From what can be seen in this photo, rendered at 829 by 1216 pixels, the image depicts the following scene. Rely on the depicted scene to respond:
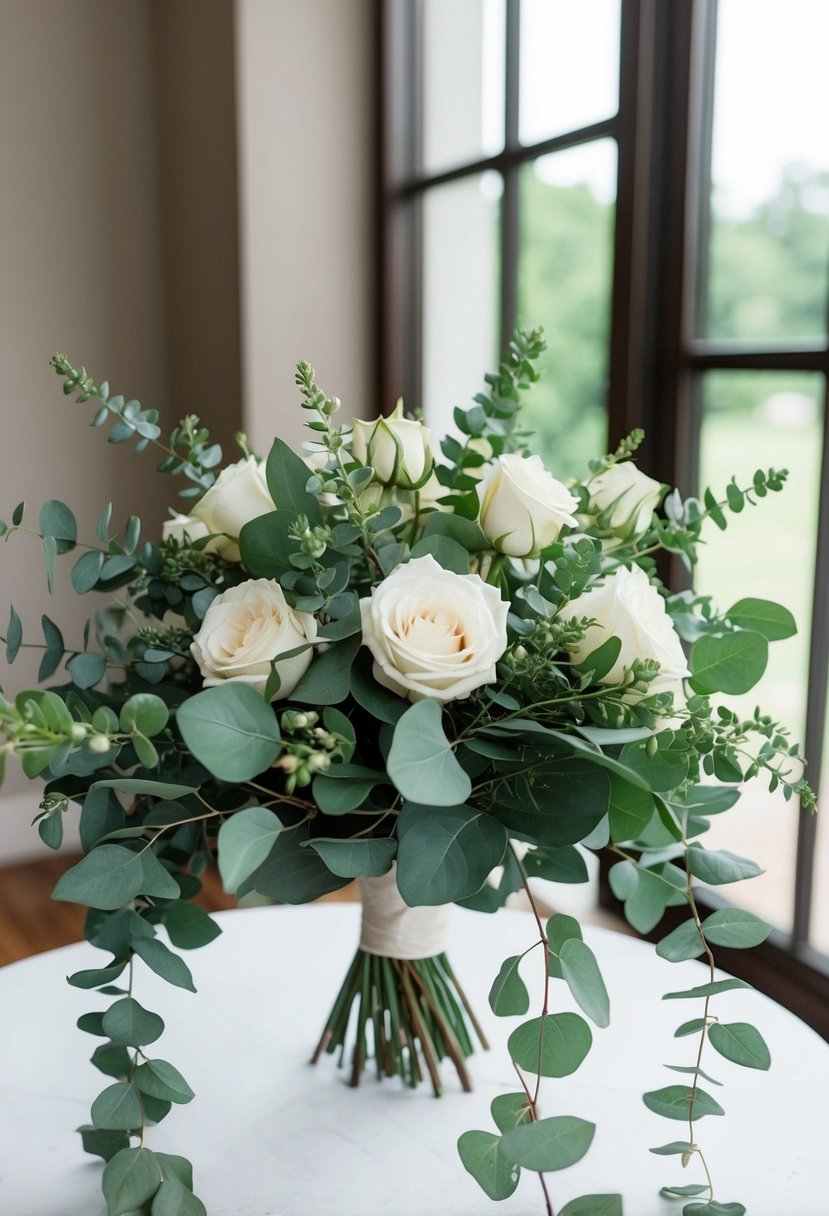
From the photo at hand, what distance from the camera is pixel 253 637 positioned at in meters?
0.65

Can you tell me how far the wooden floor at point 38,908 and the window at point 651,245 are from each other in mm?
1034

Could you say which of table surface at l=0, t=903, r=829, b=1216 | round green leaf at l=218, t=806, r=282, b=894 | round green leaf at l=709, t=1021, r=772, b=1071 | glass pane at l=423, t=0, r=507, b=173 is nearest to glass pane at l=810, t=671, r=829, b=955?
table surface at l=0, t=903, r=829, b=1216

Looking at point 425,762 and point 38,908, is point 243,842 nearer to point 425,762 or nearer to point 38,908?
point 425,762

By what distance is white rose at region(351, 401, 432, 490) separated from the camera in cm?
72

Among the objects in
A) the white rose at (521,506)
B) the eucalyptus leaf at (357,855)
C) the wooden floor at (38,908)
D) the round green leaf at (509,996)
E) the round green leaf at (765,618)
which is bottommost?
the wooden floor at (38,908)

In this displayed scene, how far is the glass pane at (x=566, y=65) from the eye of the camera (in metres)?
1.71

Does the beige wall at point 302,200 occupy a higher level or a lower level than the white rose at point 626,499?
higher

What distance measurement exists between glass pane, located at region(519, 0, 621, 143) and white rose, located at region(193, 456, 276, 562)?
118 cm

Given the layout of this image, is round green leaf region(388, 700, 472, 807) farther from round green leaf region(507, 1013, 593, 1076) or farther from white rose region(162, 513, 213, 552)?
white rose region(162, 513, 213, 552)

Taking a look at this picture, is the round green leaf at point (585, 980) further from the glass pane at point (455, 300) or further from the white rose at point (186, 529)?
the glass pane at point (455, 300)

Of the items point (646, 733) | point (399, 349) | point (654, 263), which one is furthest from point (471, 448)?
point (399, 349)

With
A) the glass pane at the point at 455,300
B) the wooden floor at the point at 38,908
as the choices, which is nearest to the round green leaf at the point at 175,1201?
the wooden floor at the point at 38,908

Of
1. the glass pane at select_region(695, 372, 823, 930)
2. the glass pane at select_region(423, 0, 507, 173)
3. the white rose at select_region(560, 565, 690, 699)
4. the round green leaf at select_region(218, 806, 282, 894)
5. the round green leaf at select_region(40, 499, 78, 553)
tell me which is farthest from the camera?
the glass pane at select_region(423, 0, 507, 173)

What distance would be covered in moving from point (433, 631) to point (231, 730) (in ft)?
0.41
